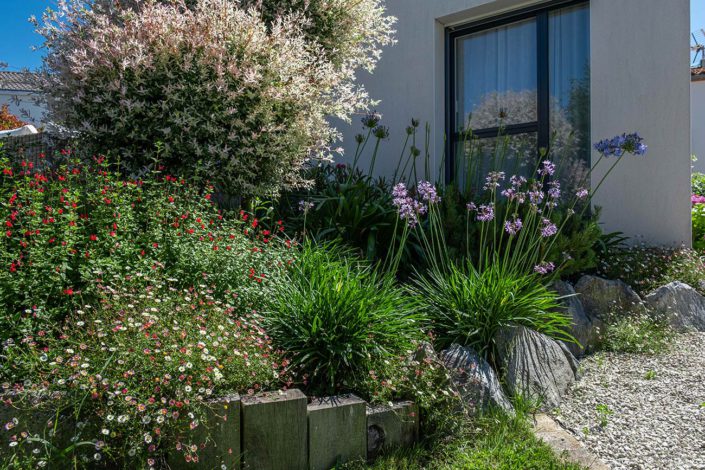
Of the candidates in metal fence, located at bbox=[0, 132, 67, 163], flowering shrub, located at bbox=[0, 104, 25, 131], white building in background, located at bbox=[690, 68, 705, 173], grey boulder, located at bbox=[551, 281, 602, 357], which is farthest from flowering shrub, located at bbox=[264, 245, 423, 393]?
white building in background, located at bbox=[690, 68, 705, 173]

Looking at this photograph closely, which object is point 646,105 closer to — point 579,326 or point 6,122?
point 579,326

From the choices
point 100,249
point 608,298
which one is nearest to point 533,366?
point 608,298

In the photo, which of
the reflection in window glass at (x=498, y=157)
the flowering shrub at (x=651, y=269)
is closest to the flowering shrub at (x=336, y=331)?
the flowering shrub at (x=651, y=269)

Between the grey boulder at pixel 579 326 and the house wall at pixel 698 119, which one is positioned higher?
the house wall at pixel 698 119

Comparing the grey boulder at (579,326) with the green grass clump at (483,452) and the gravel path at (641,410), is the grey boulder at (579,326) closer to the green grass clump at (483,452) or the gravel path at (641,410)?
the gravel path at (641,410)

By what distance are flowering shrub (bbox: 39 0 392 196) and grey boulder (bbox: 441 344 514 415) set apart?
6.63ft

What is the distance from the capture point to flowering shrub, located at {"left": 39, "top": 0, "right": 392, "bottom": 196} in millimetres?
3789

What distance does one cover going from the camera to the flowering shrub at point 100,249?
8.27 feet

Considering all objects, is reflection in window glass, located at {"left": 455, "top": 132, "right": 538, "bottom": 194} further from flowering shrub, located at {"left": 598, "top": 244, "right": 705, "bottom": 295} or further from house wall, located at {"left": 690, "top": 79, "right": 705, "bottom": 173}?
house wall, located at {"left": 690, "top": 79, "right": 705, "bottom": 173}

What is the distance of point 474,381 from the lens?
9.52 feet

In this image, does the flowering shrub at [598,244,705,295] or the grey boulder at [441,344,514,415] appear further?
the flowering shrub at [598,244,705,295]

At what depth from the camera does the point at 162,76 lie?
3861mm

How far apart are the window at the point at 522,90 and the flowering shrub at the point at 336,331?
2.99m

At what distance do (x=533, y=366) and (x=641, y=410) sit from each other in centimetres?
64
